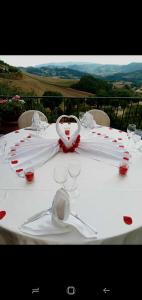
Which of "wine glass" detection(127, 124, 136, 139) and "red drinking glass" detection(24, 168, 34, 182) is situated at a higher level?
"wine glass" detection(127, 124, 136, 139)

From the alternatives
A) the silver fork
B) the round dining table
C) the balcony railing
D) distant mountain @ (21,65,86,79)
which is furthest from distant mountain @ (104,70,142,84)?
the silver fork

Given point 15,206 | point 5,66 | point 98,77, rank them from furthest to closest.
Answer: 1. point 98,77
2. point 5,66
3. point 15,206

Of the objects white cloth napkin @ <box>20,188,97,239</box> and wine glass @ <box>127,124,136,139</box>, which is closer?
white cloth napkin @ <box>20,188,97,239</box>

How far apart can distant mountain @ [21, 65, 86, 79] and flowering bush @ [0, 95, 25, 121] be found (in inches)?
155

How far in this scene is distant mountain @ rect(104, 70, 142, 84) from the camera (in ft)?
20.8

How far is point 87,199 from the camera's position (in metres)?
1.26

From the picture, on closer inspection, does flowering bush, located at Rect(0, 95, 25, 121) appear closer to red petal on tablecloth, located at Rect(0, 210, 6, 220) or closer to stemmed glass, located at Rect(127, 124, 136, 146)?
stemmed glass, located at Rect(127, 124, 136, 146)
